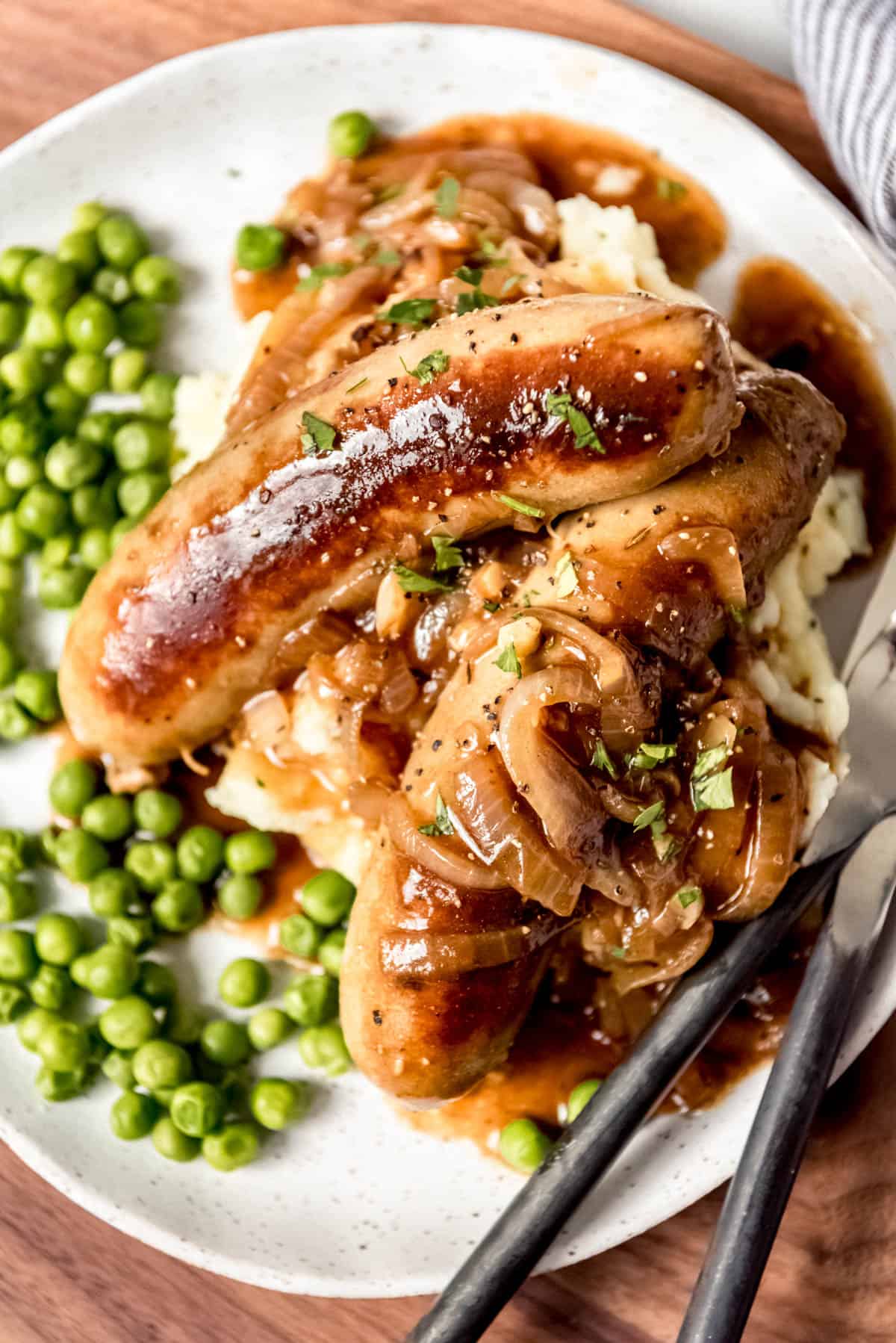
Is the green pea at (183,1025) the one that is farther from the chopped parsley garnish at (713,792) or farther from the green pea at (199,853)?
the chopped parsley garnish at (713,792)

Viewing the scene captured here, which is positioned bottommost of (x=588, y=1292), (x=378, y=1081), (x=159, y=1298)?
(x=588, y=1292)

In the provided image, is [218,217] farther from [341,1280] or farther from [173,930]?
[341,1280]

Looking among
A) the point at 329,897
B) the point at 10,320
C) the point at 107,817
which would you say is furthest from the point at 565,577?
the point at 10,320

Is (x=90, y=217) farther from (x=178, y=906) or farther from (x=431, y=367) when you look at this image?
(x=178, y=906)

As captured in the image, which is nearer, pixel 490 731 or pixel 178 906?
pixel 490 731

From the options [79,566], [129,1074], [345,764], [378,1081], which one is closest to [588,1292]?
[378,1081]

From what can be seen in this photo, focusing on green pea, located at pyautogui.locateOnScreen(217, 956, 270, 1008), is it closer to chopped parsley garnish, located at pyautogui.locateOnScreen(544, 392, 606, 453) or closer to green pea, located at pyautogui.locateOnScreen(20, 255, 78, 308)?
chopped parsley garnish, located at pyautogui.locateOnScreen(544, 392, 606, 453)
